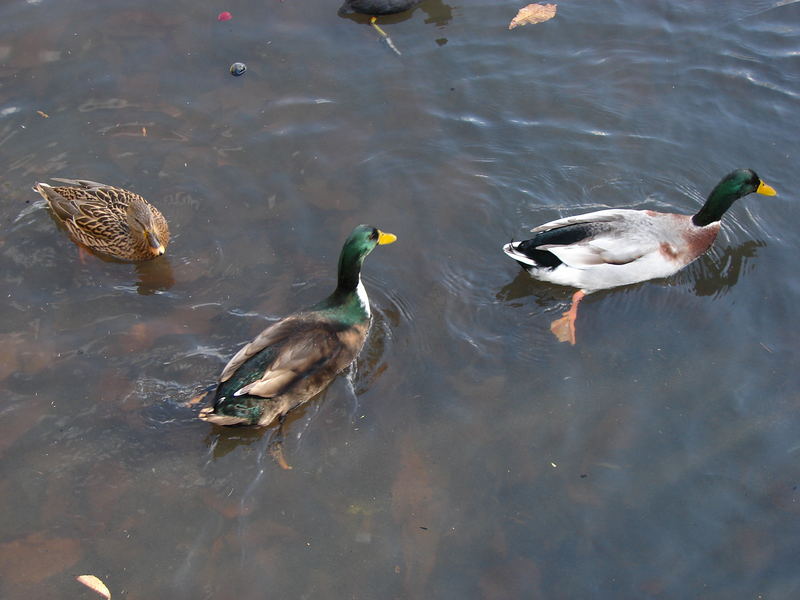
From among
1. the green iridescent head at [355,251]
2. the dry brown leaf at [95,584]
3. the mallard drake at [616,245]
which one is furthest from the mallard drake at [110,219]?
the mallard drake at [616,245]

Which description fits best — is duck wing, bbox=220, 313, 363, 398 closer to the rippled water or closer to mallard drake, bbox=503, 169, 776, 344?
the rippled water

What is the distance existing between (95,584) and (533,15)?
22.8 feet

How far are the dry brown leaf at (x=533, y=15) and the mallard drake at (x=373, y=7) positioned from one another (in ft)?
3.95

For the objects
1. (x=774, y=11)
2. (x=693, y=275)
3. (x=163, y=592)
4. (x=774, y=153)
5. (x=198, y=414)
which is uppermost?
(x=774, y=11)

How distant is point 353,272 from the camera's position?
5.27 m

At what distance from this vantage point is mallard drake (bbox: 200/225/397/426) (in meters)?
4.66

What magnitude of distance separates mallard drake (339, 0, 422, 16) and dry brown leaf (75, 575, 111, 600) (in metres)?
6.17

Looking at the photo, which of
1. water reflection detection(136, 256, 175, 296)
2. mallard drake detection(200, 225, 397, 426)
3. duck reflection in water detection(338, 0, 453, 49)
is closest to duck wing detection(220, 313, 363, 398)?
mallard drake detection(200, 225, 397, 426)

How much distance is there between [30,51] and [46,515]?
5060mm

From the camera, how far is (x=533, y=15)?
8109 mm

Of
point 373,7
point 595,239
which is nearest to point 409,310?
point 595,239

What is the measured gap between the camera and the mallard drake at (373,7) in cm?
791

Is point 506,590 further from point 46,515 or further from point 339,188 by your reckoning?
point 339,188

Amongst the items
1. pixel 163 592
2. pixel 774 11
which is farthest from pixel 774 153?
pixel 163 592
